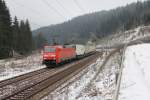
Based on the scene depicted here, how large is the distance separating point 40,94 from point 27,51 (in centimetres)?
7110

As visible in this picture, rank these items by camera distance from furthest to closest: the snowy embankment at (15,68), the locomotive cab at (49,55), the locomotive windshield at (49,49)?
the locomotive windshield at (49,49) < the locomotive cab at (49,55) < the snowy embankment at (15,68)

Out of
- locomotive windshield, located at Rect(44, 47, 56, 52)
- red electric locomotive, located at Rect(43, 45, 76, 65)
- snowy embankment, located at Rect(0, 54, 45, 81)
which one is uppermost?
locomotive windshield, located at Rect(44, 47, 56, 52)

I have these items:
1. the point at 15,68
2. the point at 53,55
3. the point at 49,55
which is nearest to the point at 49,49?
the point at 49,55

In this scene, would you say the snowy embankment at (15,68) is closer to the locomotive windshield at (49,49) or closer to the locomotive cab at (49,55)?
the locomotive cab at (49,55)

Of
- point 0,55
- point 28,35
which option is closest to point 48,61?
point 0,55

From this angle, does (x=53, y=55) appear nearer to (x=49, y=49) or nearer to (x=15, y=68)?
(x=49, y=49)

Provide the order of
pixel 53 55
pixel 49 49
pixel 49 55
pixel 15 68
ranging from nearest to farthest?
pixel 15 68
pixel 53 55
pixel 49 55
pixel 49 49

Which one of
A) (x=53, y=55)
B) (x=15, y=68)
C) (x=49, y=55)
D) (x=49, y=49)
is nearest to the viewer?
(x=15, y=68)

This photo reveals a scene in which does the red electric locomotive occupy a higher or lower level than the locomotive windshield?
lower

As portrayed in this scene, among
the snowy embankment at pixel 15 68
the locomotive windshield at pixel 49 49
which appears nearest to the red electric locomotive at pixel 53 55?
the locomotive windshield at pixel 49 49

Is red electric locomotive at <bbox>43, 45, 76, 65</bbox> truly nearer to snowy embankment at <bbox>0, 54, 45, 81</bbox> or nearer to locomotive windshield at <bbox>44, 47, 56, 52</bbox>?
locomotive windshield at <bbox>44, 47, 56, 52</bbox>

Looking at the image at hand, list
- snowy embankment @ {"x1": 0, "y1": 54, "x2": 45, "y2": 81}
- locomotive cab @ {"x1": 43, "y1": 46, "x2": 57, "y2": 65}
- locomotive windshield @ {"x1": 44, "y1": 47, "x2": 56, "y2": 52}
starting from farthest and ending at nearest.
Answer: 1. locomotive windshield @ {"x1": 44, "y1": 47, "x2": 56, "y2": 52}
2. locomotive cab @ {"x1": 43, "y1": 46, "x2": 57, "y2": 65}
3. snowy embankment @ {"x1": 0, "y1": 54, "x2": 45, "y2": 81}

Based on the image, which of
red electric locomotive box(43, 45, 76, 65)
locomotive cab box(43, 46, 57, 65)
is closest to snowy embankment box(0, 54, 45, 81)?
locomotive cab box(43, 46, 57, 65)

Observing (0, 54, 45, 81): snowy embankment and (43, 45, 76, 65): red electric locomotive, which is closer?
(0, 54, 45, 81): snowy embankment
